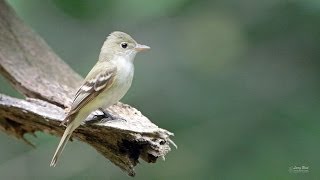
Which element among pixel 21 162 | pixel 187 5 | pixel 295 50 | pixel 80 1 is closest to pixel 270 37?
pixel 295 50

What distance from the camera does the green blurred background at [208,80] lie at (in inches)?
265

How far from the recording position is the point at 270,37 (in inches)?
280

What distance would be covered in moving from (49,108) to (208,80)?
7.07ft

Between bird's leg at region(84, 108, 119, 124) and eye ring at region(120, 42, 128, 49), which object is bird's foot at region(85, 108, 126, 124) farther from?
eye ring at region(120, 42, 128, 49)

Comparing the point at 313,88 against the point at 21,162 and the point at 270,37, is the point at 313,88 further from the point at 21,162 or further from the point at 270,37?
the point at 21,162

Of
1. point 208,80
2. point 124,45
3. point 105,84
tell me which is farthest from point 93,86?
point 208,80

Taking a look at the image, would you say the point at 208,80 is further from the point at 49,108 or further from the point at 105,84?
the point at 49,108

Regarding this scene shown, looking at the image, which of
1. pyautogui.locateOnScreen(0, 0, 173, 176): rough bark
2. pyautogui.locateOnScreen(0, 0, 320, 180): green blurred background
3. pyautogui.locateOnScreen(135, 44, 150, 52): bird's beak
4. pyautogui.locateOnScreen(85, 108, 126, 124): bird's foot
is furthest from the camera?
pyautogui.locateOnScreen(0, 0, 320, 180): green blurred background

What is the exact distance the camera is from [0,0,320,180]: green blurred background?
6.74 metres

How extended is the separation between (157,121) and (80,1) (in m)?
0.93

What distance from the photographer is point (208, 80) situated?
720 centimetres

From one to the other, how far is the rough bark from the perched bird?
80 millimetres

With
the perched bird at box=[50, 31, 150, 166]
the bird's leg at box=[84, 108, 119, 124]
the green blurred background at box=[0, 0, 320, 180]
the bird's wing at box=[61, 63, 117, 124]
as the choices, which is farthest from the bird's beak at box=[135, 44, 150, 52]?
the green blurred background at box=[0, 0, 320, 180]

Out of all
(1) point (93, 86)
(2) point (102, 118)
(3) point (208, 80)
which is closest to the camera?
(2) point (102, 118)
